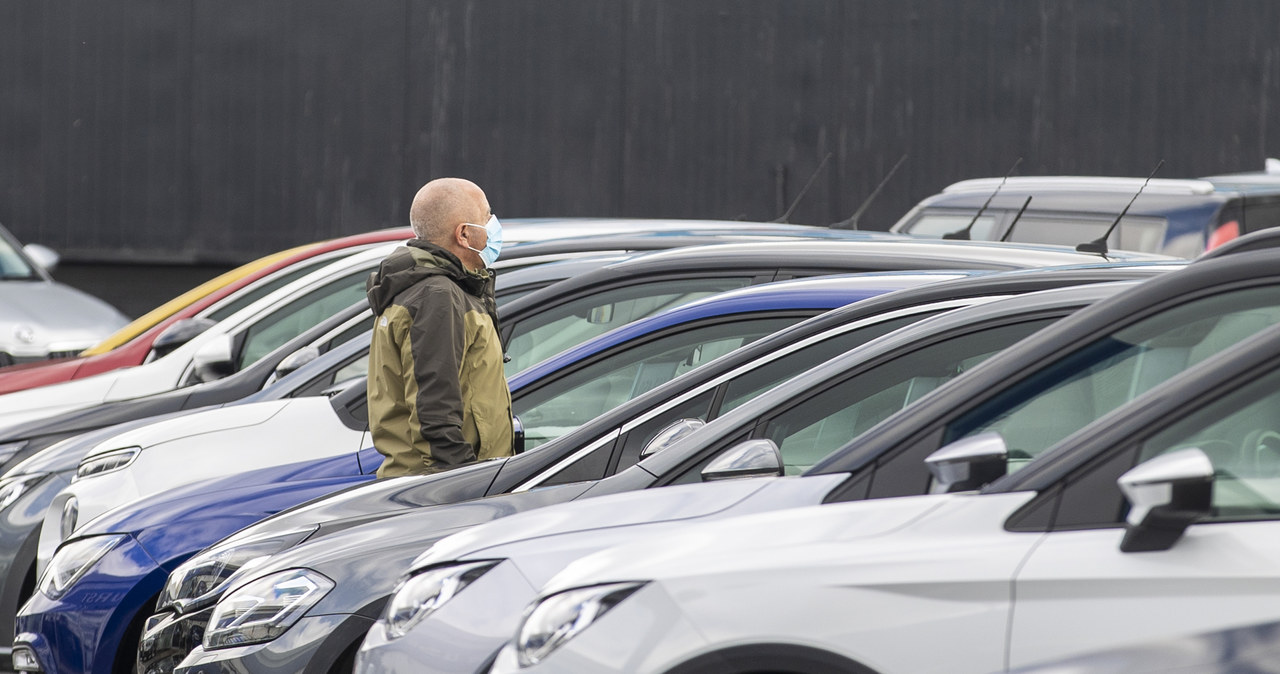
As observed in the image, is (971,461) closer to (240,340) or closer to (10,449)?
(10,449)

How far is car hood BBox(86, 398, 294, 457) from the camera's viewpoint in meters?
5.29

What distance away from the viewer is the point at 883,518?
244 centimetres

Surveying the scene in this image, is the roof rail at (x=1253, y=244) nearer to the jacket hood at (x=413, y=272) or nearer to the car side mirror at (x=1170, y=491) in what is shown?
the car side mirror at (x=1170, y=491)

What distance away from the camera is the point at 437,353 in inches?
183

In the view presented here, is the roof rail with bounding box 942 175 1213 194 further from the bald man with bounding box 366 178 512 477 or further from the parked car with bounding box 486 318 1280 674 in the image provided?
the parked car with bounding box 486 318 1280 674

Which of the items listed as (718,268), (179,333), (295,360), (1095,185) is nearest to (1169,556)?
(718,268)

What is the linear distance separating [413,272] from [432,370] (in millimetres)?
325

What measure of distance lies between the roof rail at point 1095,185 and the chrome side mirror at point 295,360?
3.98 meters

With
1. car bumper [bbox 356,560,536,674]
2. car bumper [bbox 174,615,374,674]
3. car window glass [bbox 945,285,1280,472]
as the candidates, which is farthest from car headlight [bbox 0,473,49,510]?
car window glass [bbox 945,285,1280,472]

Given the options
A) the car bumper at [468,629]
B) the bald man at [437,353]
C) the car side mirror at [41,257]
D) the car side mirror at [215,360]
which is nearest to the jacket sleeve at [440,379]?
the bald man at [437,353]

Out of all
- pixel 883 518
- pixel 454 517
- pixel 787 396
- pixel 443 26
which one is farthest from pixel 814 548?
pixel 443 26

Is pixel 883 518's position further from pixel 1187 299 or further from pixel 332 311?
pixel 332 311

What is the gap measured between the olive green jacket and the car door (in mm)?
2585

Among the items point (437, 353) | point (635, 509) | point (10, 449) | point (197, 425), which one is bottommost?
point (10, 449)
